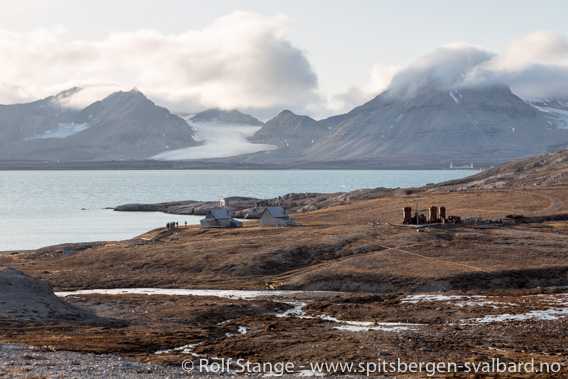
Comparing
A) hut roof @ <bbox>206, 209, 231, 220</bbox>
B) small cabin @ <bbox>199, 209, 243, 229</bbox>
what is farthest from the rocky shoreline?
small cabin @ <bbox>199, 209, 243, 229</bbox>

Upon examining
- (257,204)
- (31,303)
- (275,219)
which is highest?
(275,219)

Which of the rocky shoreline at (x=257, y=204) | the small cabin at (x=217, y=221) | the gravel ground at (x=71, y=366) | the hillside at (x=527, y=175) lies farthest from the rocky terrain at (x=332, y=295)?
the rocky shoreline at (x=257, y=204)

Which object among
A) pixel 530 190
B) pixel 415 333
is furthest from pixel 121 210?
pixel 415 333

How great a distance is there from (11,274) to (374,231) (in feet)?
141

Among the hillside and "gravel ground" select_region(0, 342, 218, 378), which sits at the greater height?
the hillside

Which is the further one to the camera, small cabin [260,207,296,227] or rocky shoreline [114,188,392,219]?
rocky shoreline [114,188,392,219]

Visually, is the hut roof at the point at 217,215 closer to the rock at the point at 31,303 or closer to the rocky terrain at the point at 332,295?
the rocky terrain at the point at 332,295

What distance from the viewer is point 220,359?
3186 cm

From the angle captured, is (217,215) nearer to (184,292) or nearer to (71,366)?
(184,292)

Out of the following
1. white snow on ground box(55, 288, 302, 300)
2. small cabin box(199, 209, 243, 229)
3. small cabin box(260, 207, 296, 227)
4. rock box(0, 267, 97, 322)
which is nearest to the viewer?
rock box(0, 267, 97, 322)

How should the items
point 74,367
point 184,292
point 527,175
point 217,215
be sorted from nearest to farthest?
point 74,367
point 184,292
point 217,215
point 527,175

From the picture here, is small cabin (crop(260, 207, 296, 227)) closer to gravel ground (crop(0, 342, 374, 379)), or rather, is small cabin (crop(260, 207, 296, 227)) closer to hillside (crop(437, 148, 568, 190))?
hillside (crop(437, 148, 568, 190))

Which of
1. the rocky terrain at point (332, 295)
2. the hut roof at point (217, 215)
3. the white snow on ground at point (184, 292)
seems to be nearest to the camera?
the rocky terrain at point (332, 295)

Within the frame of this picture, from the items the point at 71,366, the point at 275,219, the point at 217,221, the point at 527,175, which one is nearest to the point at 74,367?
the point at 71,366
